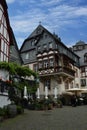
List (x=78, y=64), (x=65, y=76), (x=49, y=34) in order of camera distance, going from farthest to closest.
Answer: (x=78, y=64) < (x=49, y=34) < (x=65, y=76)

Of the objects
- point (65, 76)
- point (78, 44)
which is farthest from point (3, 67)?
point (78, 44)

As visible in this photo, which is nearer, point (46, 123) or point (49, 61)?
point (46, 123)

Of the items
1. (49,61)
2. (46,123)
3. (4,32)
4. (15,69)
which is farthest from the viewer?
(49,61)

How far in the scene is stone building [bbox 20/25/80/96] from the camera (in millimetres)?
44875

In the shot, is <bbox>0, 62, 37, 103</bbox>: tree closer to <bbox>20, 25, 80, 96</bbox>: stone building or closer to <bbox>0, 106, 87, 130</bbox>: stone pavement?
<bbox>0, 106, 87, 130</bbox>: stone pavement

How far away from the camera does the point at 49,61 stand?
46281 mm

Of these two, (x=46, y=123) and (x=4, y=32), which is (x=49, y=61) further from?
(x=46, y=123)

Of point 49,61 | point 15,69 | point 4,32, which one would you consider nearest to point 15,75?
point 15,69

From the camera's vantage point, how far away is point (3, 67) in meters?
21.4

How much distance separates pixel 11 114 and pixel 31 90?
7.21 metres

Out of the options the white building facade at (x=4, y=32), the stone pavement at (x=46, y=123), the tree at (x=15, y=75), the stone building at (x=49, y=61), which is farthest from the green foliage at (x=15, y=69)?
the stone building at (x=49, y=61)

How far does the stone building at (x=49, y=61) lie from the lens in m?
44.9

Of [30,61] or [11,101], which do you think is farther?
[30,61]

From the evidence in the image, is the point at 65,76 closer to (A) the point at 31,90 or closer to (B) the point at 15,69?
(A) the point at 31,90
